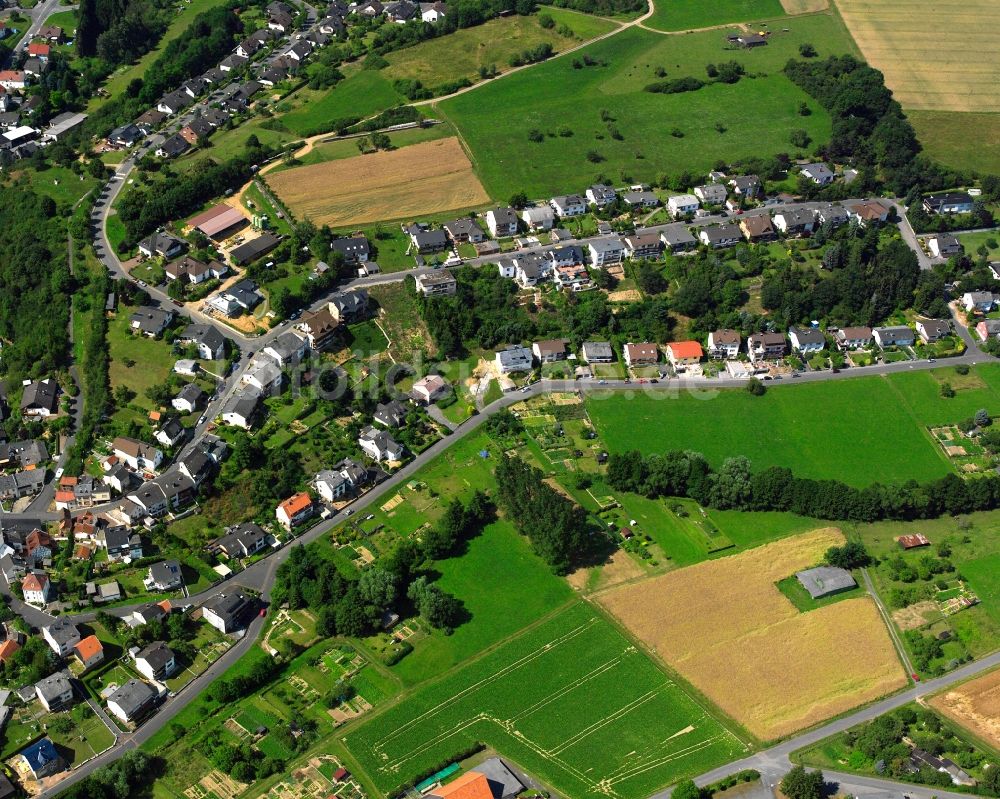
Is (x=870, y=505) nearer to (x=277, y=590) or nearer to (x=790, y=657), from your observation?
(x=790, y=657)

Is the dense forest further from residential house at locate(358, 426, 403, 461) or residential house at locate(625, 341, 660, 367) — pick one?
residential house at locate(625, 341, 660, 367)

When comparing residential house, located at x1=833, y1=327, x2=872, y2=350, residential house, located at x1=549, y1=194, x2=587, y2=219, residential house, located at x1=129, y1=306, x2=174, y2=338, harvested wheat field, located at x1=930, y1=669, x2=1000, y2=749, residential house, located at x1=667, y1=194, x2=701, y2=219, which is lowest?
harvested wheat field, located at x1=930, y1=669, x2=1000, y2=749

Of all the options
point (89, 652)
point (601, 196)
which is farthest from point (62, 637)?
point (601, 196)

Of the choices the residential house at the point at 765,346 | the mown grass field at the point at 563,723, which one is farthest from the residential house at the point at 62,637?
the residential house at the point at 765,346

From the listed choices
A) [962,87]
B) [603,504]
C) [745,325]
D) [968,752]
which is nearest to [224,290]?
[603,504]

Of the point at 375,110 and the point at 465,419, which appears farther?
the point at 375,110

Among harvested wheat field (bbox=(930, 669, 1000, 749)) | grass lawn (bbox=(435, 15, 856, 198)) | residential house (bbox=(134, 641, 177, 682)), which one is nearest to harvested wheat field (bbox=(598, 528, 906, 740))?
harvested wheat field (bbox=(930, 669, 1000, 749))

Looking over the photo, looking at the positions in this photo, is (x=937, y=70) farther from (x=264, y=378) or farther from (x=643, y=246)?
(x=264, y=378)
